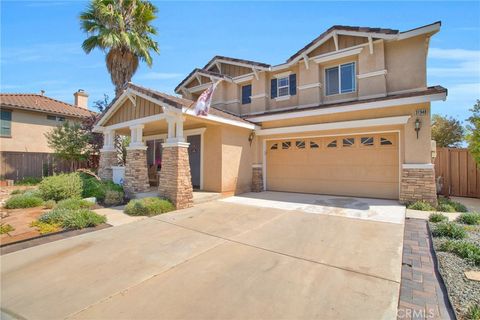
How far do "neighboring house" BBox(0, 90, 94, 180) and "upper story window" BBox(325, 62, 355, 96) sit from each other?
59.4 ft

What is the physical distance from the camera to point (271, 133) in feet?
38.4

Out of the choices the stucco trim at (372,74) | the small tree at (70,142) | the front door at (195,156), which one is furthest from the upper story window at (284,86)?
the small tree at (70,142)

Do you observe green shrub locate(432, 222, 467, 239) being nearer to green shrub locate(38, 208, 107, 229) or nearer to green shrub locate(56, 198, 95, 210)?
green shrub locate(38, 208, 107, 229)

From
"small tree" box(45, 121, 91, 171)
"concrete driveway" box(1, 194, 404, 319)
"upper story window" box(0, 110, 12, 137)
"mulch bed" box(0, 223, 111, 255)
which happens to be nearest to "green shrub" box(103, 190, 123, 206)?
"mulch bed" box(0, 223, 111, 255)

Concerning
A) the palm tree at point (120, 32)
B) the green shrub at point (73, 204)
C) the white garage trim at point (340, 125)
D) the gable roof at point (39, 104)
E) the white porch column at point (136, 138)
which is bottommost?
the green shrub at point (73, 204)

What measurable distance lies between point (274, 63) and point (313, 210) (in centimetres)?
826

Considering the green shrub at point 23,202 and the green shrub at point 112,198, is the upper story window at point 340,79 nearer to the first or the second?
the green shrub at point 112,198

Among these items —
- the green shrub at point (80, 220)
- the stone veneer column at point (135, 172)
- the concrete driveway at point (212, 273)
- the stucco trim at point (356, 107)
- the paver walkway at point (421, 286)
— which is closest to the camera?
the paver walkway at point (421, 286)

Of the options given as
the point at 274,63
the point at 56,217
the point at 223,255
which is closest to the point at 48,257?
the point at 56,217

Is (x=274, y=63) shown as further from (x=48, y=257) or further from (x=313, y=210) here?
(x=48, y=257)

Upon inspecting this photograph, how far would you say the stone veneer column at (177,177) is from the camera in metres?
8.16

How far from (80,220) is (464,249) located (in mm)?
8332

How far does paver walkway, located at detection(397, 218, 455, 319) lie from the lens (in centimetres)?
272

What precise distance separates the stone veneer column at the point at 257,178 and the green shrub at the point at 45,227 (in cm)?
790
